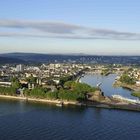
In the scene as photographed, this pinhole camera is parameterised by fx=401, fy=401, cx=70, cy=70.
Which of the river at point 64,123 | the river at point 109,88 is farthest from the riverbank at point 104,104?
the river at point 109,88

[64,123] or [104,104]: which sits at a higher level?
[104,104]

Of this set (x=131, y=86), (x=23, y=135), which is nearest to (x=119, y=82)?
(x=131, y=86)

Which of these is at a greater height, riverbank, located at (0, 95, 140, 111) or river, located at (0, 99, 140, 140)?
riverbank, located at (0, 95, 140, 111)

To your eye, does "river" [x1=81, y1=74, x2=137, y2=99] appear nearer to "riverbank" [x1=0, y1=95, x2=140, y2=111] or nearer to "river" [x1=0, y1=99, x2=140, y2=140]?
"riverbank" [x1=0, y1=95, x2=140, y2=111]

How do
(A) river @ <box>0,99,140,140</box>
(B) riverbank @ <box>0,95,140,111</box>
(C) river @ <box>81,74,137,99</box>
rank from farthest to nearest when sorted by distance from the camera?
1. (C) river @ <box>81,74,137,99</box>
2. (B) riverbank @ <box>0,95,140,111</box>
3. (A) river @ <box>0,99,140,140</box>

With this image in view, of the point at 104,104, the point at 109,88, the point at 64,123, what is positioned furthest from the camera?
the point at 109,88

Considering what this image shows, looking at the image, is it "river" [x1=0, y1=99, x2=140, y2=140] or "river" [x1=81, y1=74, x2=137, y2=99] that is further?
"river" [x1=81, y1=74, x2=137, y2=99]

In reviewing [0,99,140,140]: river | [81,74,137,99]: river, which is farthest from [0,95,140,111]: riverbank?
[81,74,137,99]: river

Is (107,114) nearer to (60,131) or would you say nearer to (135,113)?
(135,113)

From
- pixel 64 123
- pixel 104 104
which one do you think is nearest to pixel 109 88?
pixel 104 104

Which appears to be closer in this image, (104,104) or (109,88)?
(104,104)

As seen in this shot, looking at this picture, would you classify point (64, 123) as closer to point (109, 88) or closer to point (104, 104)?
point (104, 104)
